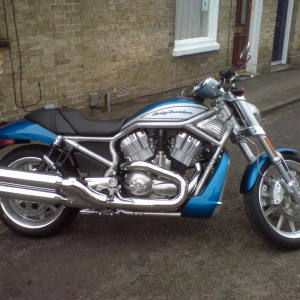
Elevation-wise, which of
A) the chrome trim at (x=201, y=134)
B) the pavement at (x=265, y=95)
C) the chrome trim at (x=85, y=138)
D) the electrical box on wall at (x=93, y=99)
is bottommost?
the pavement at (x=265, y=95)

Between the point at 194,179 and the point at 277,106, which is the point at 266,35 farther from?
the point at 194,179

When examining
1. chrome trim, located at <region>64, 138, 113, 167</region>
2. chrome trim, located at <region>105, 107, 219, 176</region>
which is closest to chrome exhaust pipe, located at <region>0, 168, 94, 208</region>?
chrome trim, located at <region>64, 138, 113, 167</region>

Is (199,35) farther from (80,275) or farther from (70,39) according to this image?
(80,275)

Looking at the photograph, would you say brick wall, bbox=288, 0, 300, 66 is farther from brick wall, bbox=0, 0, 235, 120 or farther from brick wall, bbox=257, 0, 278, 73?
brick wall, bbox=0, 0, 235, 120

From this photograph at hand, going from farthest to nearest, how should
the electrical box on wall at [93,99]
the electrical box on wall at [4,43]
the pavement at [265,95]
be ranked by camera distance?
the pavement at [265,95], the electrical box on wall at [93,99], the electrical box on wall at [4,43]

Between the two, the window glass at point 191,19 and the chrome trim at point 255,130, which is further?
the window glass at point 191,19

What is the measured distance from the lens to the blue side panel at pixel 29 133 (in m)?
3.21

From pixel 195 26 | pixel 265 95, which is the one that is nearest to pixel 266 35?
pixel 195 26

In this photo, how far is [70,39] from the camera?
643cm

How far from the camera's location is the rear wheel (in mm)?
3299

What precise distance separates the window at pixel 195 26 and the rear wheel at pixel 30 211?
5661 millimetres

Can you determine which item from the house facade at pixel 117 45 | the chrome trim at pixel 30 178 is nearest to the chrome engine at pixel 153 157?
the chrome trim at pixel 30 178

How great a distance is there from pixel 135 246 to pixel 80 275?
1.86ft

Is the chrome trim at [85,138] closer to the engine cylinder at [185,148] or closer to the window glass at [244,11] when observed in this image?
the engine cylinder at [185,148]
